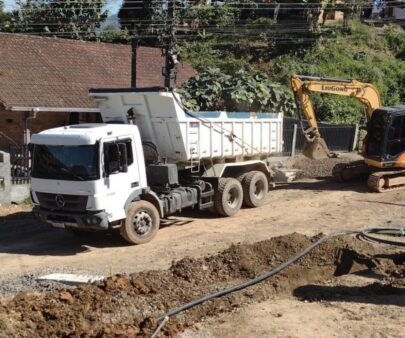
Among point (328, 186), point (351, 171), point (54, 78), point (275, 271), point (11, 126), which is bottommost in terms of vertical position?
point (328, 186)

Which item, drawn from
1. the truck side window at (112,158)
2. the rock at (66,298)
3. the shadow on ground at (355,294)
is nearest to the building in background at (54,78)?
the truck side window at (112,158)

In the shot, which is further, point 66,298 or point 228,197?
point 228,197

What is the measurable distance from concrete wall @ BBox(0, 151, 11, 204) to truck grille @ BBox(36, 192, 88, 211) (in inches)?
181

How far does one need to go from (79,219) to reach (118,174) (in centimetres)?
120

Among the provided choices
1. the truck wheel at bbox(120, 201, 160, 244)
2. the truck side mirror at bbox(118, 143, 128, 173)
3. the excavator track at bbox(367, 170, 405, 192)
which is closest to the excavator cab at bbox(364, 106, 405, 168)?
the excavator track at bbox(367, 170, 405, 192)

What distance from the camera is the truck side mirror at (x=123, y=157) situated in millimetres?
12383

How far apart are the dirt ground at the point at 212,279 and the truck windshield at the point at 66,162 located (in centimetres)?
163

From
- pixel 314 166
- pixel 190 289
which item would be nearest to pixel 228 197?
pixel 190 289

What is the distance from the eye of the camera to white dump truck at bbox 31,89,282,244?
12.0 m

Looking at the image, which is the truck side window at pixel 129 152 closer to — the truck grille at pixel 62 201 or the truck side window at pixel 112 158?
the truck side window at pixel 112 158

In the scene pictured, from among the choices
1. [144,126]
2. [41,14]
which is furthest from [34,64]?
[41,14]

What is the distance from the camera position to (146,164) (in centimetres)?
1414

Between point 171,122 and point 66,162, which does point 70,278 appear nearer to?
point 66,162

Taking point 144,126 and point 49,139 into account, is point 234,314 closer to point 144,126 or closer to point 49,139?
point 49,139
